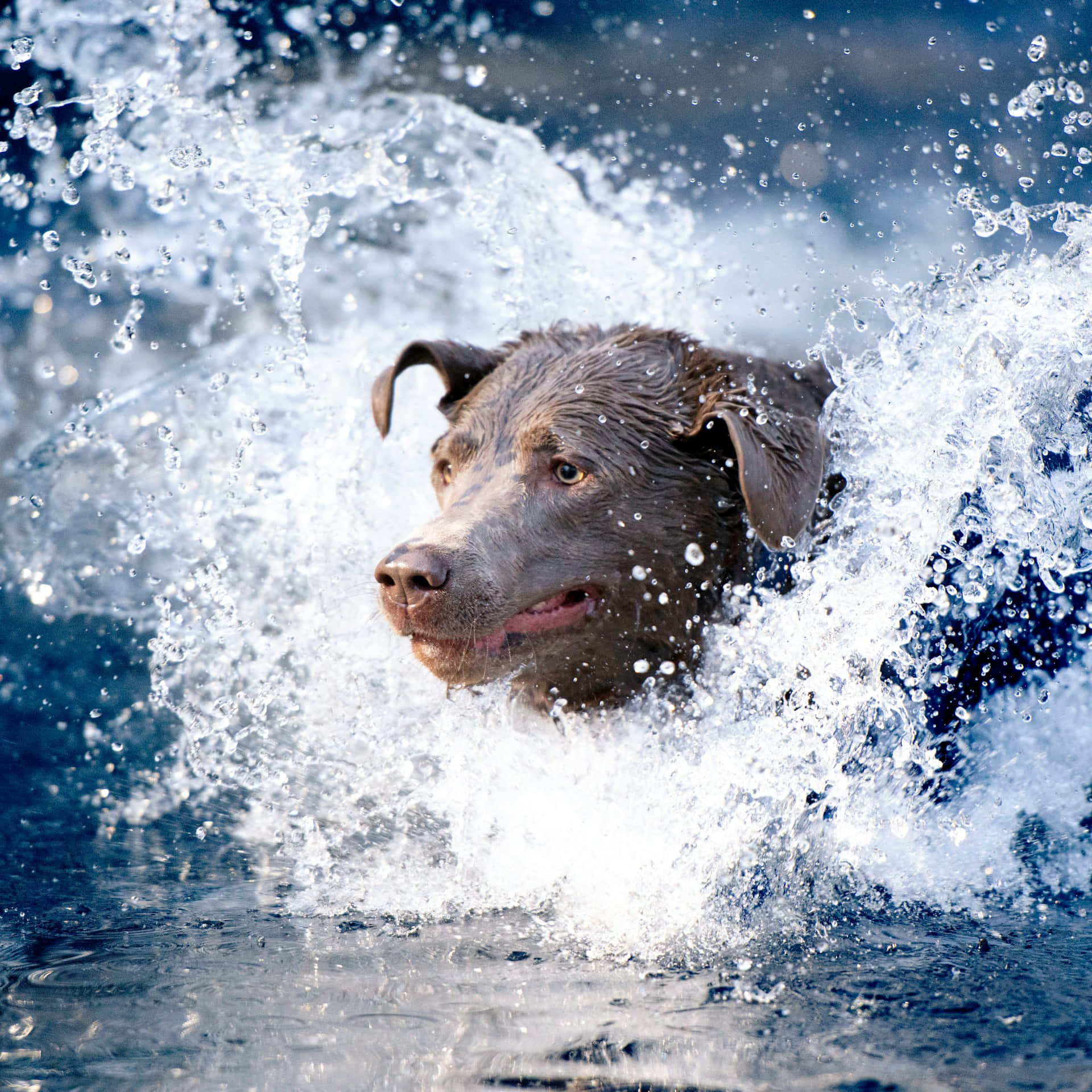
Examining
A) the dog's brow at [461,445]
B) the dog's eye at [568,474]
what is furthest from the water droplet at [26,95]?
the dog's eye at [568,474]

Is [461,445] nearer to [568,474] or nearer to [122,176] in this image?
[568,474]

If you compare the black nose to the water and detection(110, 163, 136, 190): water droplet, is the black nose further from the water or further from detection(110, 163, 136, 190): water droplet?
detection(110, 163, 136, 190): water droplet

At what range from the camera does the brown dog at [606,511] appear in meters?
3.10

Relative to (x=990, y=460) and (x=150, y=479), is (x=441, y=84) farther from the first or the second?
(x=990, y=460)

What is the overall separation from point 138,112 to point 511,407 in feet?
9.00

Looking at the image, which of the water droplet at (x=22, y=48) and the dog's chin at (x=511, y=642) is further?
the water droplet at (x=22, y=48)

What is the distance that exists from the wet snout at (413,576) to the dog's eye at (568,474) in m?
0.55

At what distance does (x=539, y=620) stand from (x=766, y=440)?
860 millimetres

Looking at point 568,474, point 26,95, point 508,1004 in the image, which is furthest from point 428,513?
point 26,95

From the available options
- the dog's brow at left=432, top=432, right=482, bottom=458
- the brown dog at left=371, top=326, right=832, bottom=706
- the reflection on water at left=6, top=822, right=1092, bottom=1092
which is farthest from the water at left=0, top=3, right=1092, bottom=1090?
the dog's brow at left=432, top=432, right=482, bottom=458

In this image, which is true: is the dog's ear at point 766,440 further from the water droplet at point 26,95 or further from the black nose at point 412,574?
the water droplet at point 26,95

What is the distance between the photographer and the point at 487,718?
152 inches

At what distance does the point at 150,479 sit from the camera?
6.31 metres

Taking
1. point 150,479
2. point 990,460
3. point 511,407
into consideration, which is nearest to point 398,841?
point 511,407
